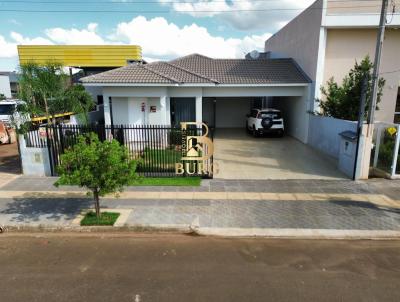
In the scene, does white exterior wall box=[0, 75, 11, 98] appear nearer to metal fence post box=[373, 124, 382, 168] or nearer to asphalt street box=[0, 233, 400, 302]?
asphalt street box=[0, 233, 400, 302]

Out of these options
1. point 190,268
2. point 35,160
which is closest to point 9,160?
point 35,160

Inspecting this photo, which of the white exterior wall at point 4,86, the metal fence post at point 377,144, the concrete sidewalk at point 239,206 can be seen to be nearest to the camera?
the concrete sidewalk at point 239,206

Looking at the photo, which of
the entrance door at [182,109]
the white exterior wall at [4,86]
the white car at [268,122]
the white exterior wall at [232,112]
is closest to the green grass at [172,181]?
the entrance door at [182,109]

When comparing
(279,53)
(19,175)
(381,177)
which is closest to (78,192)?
(19,175)

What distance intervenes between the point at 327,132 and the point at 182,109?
839 cm

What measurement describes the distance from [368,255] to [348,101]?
8881 mm

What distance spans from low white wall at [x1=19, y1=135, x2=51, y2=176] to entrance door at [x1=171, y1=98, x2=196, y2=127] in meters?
8.62

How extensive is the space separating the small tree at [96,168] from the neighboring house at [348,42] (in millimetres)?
12146

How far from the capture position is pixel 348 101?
1256 centimetres

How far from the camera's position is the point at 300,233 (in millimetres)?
6250

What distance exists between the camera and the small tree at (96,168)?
6.13 meters

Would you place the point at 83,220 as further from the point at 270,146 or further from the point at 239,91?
the point at 239,91

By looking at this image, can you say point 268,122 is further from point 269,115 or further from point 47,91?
point 47,91
